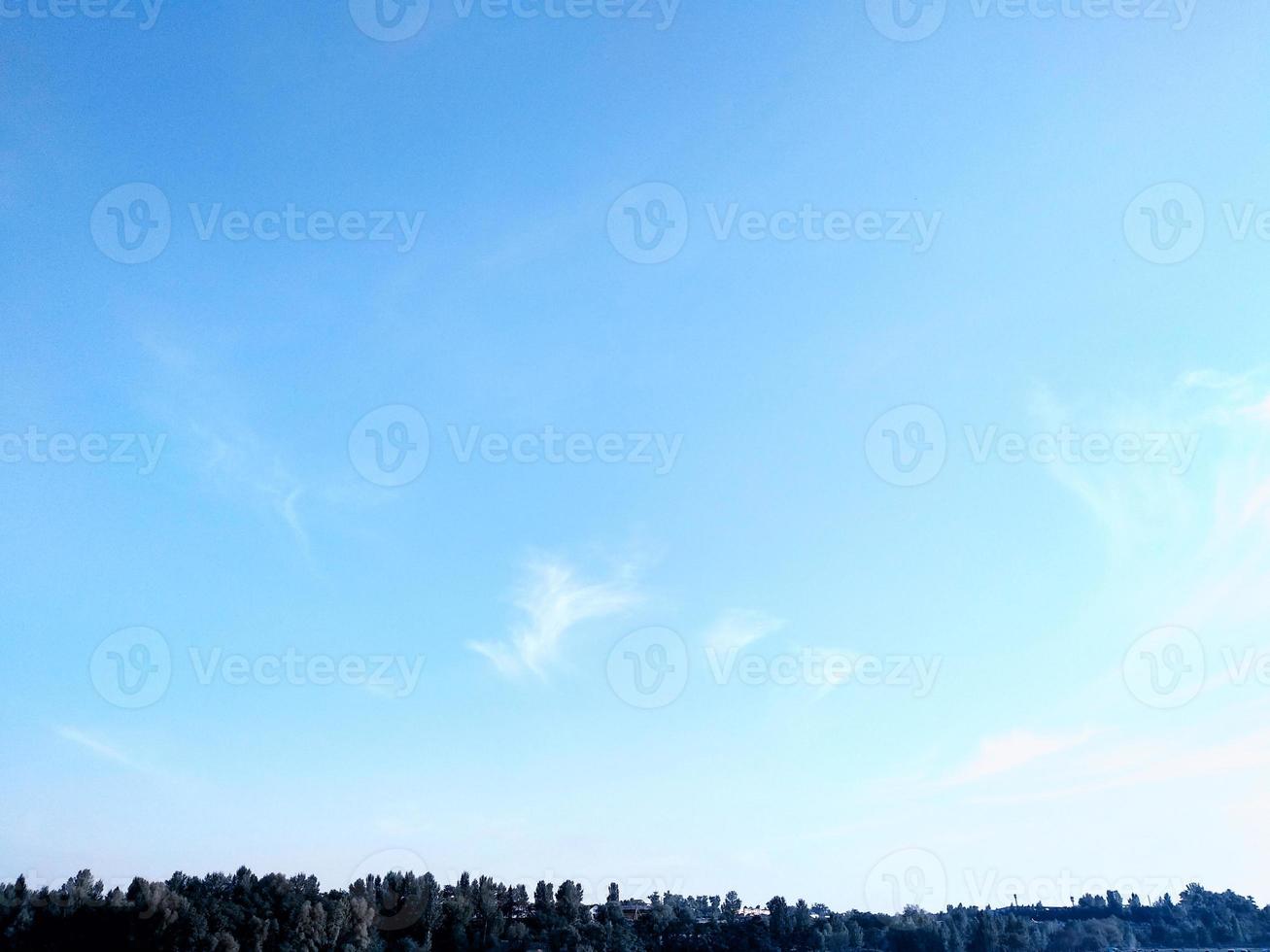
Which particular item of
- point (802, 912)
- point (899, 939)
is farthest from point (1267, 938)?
point (802, 912)

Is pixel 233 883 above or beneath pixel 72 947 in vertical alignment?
above

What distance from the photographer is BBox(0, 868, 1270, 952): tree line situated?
8266cm

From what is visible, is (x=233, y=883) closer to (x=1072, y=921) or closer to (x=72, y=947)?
(x=72, y=947)

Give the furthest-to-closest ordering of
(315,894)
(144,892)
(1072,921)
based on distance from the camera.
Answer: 1. (1072,921)
2. (315,894)
3. (144,892)

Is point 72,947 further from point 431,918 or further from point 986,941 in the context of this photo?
point 986,941

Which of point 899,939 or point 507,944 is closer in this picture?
point 507,944

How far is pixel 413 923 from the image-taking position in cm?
9775

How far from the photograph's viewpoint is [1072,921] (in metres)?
190

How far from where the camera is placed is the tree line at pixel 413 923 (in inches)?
3254

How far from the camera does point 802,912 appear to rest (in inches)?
4857

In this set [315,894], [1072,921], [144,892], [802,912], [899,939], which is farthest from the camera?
[1072,921]

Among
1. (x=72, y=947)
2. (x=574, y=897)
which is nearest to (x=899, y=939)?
(x=574, y=897)

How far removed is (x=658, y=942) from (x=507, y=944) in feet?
67.8

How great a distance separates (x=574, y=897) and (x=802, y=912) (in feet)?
105
